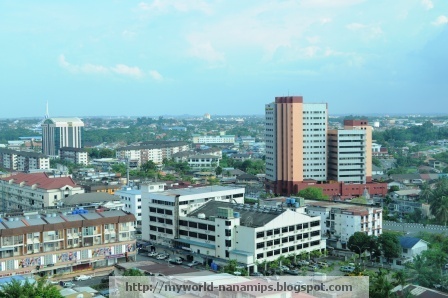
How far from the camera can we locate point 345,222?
13.8 meters

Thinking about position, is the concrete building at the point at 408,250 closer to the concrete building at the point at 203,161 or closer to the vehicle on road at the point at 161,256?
the vehicle on road at the point at 161,256

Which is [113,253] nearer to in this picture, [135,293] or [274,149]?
[135,293]

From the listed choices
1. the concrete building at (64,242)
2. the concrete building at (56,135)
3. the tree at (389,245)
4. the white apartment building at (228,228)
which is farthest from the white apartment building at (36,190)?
the concrete building at (56,135)

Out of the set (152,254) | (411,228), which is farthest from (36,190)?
(411,228)

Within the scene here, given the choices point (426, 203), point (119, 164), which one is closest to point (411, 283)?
point (426, 203)

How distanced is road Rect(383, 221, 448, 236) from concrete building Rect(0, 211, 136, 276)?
709 centimetres

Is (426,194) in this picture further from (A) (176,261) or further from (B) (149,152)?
(B) (149,152)

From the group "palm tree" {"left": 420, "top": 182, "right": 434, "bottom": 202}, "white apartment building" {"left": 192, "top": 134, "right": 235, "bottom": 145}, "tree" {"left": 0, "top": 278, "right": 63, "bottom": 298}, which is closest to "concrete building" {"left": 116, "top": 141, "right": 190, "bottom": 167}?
"white apartment building" {"left": 192, "top": 134, "right": 235, "bottom": 145}

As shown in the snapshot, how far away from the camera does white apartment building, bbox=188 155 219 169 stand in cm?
3259

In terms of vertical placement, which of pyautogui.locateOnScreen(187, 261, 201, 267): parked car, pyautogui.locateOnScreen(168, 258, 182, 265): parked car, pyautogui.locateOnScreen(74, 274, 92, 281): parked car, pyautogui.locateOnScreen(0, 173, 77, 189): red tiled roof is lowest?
pyautogui.locateOnScreen(187, 261, 201, 267): parked car

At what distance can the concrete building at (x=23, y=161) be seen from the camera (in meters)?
27.8

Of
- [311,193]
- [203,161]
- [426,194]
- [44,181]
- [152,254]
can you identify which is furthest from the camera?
[203,161]

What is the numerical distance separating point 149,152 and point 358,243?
23.6 meters

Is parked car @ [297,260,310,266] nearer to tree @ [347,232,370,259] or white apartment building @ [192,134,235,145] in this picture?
tree @ [347,232,370,259]
